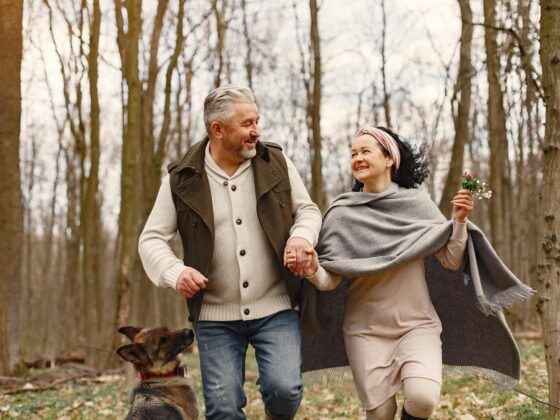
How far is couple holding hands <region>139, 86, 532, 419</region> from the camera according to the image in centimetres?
468

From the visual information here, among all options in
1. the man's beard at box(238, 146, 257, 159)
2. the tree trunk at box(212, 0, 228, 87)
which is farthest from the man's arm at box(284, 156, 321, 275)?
the tree trunk at box(212, 0, 228, 87)

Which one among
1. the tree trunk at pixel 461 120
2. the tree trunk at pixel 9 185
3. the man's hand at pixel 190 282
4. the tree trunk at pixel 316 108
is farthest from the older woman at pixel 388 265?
the tree trunk at pixel 316 108

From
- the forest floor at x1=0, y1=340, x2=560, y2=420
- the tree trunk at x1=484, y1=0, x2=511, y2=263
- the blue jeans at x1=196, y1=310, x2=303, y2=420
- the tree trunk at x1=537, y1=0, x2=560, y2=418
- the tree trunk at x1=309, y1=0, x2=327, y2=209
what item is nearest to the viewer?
the blue jeans at x1=196, y1=310, x2=303, y2=420

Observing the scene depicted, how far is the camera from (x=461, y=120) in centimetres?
1283

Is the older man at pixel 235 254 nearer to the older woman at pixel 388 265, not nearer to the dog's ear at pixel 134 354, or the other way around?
the older woman at pixel 388 265

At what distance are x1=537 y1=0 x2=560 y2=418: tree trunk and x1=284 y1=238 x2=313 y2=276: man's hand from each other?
8.19 feet

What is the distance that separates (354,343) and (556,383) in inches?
79.5

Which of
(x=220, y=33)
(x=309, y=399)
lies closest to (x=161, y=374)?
(x=309, y=399)

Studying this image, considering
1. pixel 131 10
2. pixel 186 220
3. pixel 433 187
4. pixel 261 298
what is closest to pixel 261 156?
pixel 186 220

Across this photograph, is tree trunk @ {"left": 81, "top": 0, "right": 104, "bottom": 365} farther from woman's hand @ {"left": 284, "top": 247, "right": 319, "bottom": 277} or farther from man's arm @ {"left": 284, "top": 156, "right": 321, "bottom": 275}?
woman's hand @ {"left": 284, "top": 247, "right": 319, "bottom": 277}

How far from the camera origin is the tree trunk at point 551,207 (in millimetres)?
5797

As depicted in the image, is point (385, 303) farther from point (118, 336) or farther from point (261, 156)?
point (118, 336)

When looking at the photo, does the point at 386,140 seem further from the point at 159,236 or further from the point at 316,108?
the point at 316,108

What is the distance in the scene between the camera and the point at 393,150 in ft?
16.7
